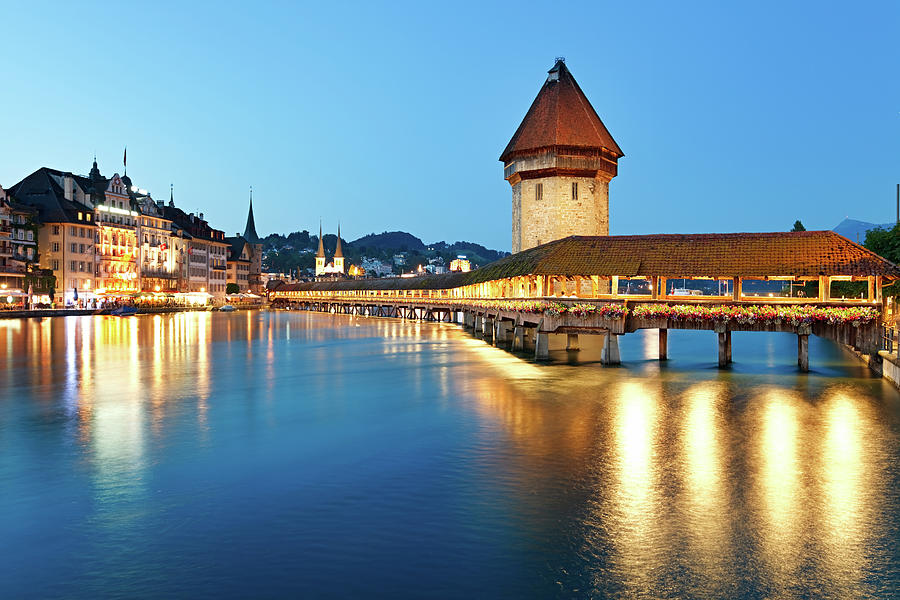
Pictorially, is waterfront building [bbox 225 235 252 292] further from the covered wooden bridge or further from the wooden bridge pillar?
the wooden bridge pillar

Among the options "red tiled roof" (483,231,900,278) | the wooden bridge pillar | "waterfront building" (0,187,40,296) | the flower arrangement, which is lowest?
the wooden bridge pillar

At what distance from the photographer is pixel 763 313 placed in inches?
1166

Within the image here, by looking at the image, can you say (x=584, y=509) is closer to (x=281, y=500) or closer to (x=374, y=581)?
(x=374, y=581)

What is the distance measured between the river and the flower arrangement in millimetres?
2578

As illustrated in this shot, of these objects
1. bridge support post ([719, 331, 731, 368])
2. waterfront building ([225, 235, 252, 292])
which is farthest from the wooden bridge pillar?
waterfront building ([225, 235, 252, 292])

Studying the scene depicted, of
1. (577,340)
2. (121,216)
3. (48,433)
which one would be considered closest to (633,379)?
(577,340)

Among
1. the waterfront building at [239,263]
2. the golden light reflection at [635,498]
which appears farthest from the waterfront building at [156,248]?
the golden light reflection at [635,498]

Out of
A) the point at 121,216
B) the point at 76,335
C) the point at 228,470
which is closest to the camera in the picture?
the point at 228,470

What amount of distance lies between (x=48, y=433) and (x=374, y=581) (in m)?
13.9

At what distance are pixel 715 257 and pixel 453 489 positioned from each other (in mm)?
23055

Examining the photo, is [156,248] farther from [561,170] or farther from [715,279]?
[715,279]

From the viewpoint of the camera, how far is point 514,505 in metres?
12.9

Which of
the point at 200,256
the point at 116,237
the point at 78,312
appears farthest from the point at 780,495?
the point at 200,256

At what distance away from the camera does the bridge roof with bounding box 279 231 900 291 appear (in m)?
30.4
